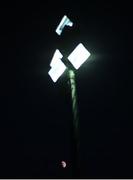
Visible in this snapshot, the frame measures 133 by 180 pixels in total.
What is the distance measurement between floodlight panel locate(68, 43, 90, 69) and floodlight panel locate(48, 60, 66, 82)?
34cm

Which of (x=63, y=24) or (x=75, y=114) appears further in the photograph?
(x=63, y=24)

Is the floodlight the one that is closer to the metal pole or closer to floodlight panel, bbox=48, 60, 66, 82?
floodlight panel, bbox=48, 60, 66, 82

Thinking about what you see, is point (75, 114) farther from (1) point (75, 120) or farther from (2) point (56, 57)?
(2) point (56, 57)

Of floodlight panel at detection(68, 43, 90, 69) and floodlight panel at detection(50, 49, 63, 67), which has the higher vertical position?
floodlight panel at detection(50, 49, 63, 67)

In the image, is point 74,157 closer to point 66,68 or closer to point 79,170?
point 79,170

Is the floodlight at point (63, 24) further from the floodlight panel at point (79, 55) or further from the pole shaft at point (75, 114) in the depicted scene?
the pole shaft at point (75, 114)

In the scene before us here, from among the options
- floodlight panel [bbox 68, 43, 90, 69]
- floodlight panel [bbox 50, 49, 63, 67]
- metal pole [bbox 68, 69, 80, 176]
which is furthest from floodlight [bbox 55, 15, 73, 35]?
metal pole [bbox 68, 69, 80, 176]

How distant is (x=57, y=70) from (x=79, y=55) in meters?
0.76

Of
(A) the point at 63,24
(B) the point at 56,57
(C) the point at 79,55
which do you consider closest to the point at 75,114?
(C) the point at 79,55

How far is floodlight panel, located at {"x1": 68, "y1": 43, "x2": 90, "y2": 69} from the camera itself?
20.9 feet

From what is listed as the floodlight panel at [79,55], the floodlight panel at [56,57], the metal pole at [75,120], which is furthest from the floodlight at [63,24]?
the metal pole at [75,120]

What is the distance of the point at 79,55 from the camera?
6.42 meters

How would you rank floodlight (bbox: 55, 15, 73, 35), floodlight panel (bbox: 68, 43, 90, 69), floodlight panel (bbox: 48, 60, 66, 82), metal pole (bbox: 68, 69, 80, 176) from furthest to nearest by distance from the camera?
floodlight panel (bbox: 48, 60, 66, 82) < floodlight (bbox: 55, 15, 73, 35) < floodlight panel (bbox: 68, 43, 90, 69) < metal pole (bbox: 68, 69, 80, 176)

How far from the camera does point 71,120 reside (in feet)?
20.8
